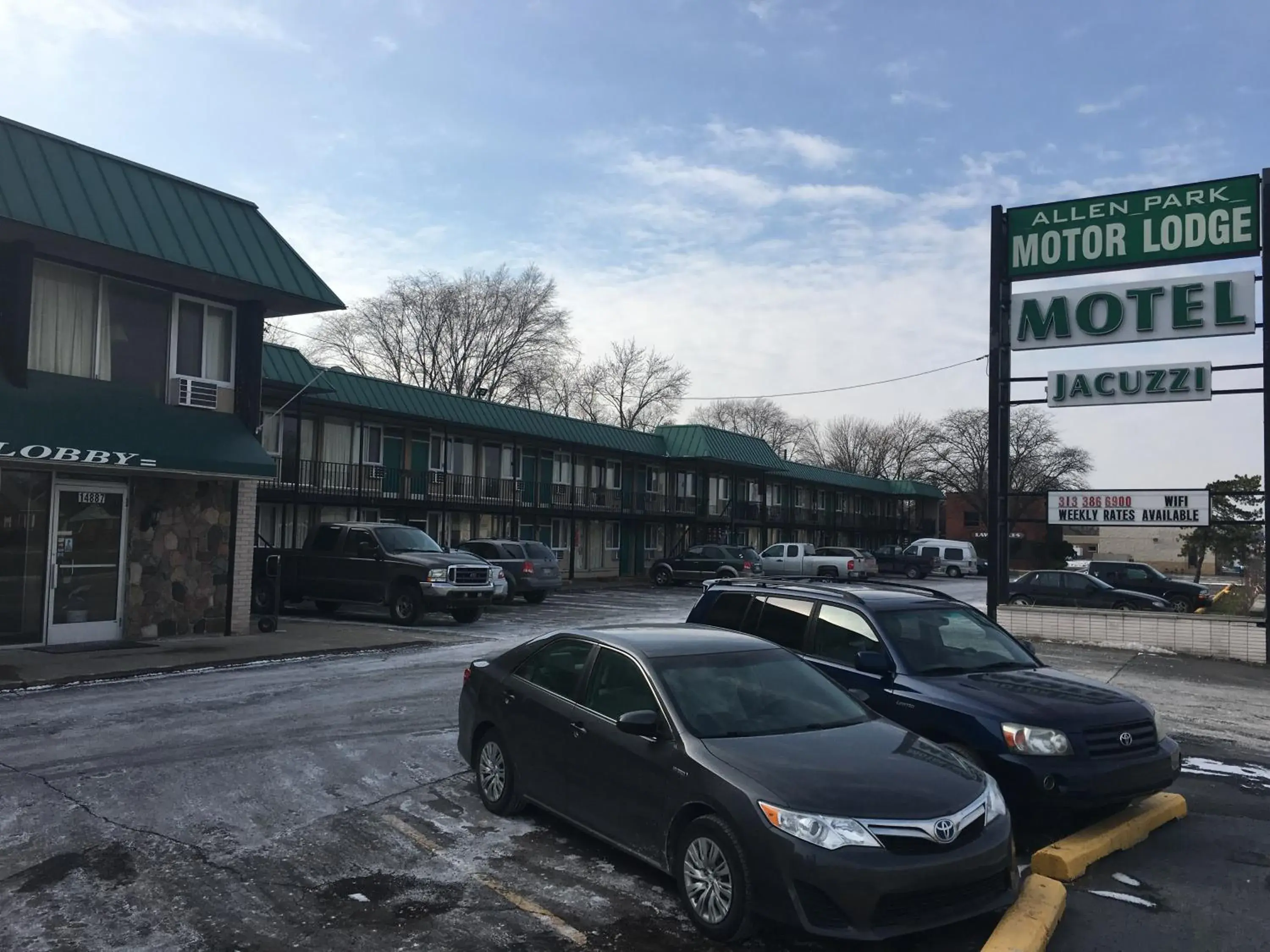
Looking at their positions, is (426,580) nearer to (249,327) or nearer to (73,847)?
(249,327)

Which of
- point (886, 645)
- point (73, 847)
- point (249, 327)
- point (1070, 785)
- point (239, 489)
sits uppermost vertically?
point (249, 327)

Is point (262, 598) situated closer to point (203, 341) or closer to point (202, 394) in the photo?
point (202, 394)

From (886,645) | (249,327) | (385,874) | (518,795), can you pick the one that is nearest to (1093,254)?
(886,645)

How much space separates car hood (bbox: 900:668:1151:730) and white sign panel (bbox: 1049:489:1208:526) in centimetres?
1126

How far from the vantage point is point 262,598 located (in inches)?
808

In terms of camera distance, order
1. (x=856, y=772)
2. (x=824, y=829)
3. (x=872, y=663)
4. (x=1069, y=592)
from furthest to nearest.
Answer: (x=1069, y=592) < (x=872, y=663) < (x=856, y=772) < (x=824, y=829)

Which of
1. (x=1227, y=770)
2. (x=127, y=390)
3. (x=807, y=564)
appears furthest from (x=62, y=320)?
(x=807, y=564)

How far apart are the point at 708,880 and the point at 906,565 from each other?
48.6 m

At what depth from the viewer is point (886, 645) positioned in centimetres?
761

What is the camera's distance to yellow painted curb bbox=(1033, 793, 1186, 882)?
587 cm

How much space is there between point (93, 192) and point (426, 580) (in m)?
8.69

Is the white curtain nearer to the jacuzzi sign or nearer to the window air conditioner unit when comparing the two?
the window air conditioner unit

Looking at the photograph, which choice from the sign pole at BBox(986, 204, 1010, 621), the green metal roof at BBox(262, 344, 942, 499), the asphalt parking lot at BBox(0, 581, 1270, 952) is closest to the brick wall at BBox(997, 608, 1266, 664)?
the sign pole at BBox(986, 204, 1010, 621)

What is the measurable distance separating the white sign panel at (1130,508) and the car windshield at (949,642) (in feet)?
34.2
